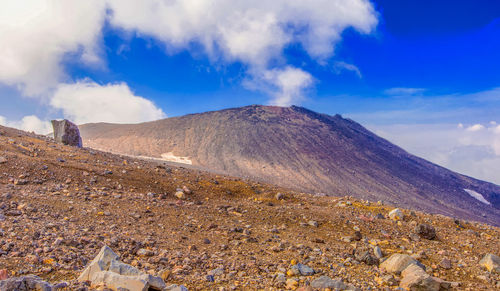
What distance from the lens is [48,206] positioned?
639 centimetres

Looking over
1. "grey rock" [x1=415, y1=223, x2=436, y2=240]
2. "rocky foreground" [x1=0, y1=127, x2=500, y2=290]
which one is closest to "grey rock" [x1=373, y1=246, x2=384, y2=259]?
"rocky foreground" [x1=0, y1=127, x2=500, y2=290]

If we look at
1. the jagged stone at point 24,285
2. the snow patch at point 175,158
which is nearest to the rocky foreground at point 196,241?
the jagged stone at point 24,285

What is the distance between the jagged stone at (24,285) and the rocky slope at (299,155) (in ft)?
123

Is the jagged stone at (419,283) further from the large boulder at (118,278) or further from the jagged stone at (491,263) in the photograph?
the large boulder at (118,278)

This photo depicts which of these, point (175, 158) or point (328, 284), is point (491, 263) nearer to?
point (328, 284)

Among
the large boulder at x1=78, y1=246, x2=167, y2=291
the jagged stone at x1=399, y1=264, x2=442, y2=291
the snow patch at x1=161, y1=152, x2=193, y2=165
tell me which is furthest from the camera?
the snow patch at x1=161, y1=152, x2=193, y2=165

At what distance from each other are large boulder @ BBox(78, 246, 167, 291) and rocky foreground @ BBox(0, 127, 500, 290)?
0.5 inches

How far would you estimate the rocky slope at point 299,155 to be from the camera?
4616 cm

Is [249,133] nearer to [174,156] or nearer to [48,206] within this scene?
[174,156]

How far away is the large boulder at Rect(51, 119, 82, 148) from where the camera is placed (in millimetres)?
18016

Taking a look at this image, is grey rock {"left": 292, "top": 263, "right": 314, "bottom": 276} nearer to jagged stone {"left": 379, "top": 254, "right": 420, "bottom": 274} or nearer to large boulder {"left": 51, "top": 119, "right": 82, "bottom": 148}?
jagged stone {"left": 379, "top": 254, "right": 420, "bottom": 274}

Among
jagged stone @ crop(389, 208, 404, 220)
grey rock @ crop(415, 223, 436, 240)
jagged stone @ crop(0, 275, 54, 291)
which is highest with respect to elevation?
jagged stone @ crop(389, 208, 404, 220)

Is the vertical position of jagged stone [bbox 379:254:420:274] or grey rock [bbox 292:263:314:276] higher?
jagged stone [bbox 379:254:420:274]

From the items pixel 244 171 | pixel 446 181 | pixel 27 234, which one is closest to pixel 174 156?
pixel 244 171
